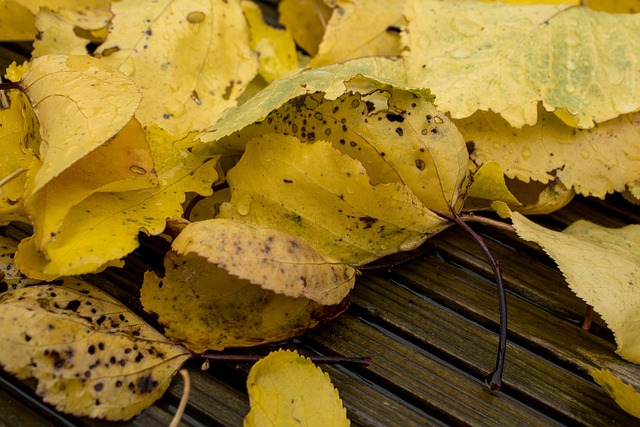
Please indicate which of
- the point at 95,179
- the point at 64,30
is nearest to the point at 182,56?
the point at 64,30

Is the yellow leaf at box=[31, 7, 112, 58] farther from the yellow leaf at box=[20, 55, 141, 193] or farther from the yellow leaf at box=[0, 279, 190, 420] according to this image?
the yellow leaf at box=[0, 279, 190, 420]

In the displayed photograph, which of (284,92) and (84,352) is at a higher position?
(284,92)

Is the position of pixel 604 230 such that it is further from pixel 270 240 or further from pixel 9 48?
pixel 9 48

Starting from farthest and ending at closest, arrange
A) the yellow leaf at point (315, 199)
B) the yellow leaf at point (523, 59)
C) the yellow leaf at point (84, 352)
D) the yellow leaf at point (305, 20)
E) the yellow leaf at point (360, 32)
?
the yellow leaf at point (305, 20), the yellow leaf at point (360, 32), the yellow leaf at point (523, 59), the yellow leaf at point (315, 199), the yellow leaf at point (84, 352)

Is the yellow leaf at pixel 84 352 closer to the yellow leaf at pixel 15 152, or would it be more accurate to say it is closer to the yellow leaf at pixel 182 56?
the yellow leaf at pixel 15 152

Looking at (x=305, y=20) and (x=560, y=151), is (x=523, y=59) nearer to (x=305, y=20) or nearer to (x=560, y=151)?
(x=560, y=151)

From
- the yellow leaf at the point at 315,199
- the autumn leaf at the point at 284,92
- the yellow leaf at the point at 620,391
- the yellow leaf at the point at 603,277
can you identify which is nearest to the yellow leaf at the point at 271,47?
the autumn leaf at the point at 284,92


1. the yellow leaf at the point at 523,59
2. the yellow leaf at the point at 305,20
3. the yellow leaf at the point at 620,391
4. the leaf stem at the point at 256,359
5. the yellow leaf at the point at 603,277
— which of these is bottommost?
the leaf stem at the point at 256,359
